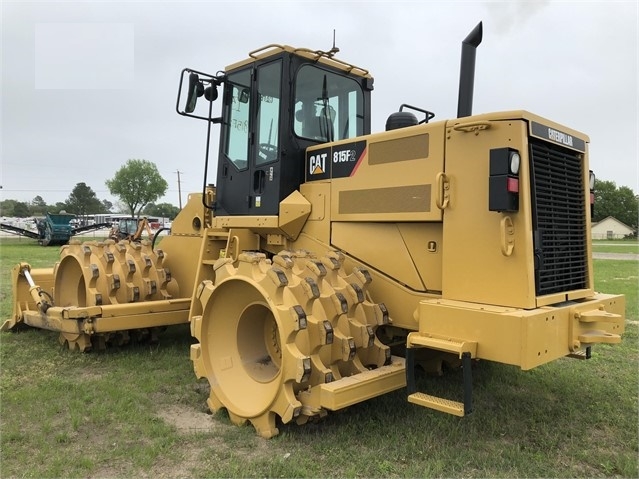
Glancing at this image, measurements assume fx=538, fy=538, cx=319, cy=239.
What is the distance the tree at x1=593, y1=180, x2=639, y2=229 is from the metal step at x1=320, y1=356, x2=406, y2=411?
86.5 m

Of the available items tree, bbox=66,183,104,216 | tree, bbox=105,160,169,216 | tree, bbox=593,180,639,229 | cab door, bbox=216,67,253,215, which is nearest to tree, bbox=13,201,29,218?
tree, bbox=66,183,104,216

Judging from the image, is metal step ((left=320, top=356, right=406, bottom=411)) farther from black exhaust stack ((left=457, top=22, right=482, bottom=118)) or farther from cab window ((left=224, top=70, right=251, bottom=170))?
cab window ((left=224, top=70, right=251, bottom=170))

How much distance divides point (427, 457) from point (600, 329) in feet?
5.27

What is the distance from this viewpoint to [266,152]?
5371 millimetres

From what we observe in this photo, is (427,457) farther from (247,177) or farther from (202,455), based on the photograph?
(247,177)

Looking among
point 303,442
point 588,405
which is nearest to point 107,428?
point 303,442

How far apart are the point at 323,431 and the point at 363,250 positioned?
153 centimetres

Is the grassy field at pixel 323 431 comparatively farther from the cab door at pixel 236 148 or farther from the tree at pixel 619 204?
the tree at pixel 619 204

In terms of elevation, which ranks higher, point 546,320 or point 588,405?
point 546,320

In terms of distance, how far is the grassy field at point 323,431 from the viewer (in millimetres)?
3518

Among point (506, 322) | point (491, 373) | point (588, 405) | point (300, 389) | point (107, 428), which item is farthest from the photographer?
point (491, 373)

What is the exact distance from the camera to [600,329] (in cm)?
397

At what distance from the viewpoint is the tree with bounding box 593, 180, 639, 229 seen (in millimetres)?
81919

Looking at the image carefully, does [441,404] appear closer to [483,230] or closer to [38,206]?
[483,230]
